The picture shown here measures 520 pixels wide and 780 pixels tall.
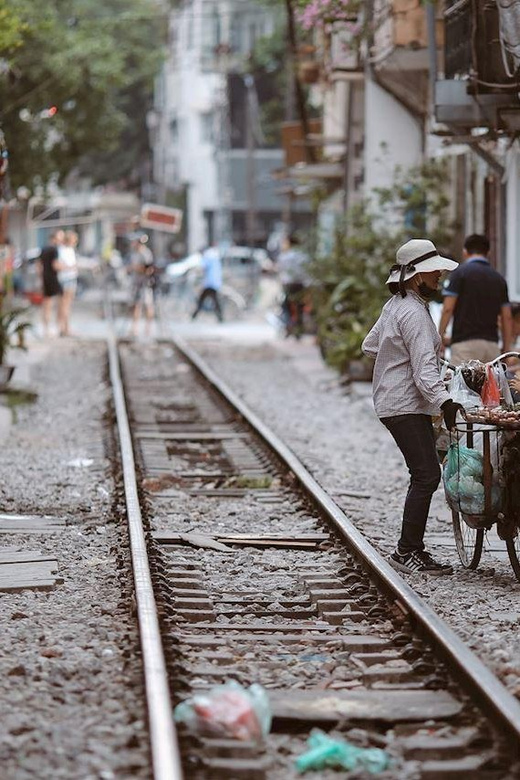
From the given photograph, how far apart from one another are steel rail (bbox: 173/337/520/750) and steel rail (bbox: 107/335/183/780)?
127 cm

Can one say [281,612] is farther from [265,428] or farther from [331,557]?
[265,428]

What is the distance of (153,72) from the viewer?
251 feet

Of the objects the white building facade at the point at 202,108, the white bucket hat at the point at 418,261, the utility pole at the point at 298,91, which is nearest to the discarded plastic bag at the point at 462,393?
the white bucket hat at the point at 418,261

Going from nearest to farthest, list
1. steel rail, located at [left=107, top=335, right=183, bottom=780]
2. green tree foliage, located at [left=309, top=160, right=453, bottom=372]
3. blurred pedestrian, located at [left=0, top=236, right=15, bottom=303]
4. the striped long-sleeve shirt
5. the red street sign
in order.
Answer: steel rail, located at [left=107, top=335, right=183, bottom=780] → the striped long-sleeve shirt → green tree foliage, located at [left=309, top=160, right=453, bottom=372] → blurred pedestrian, located at [left=0, top=236, right=15, bottom=303] → the red street sign

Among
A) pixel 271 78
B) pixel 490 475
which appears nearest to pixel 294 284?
pixel 490 475

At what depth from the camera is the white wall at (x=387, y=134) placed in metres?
28.7

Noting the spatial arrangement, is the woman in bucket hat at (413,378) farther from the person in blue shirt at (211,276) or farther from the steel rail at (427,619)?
the person in blue shirt at (211,276)

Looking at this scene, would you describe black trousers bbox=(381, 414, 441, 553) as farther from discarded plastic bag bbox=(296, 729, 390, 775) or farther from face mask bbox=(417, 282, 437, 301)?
discarded plastic bag bbox=(296, 729, 390, 775)

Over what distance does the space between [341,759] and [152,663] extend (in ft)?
4.34

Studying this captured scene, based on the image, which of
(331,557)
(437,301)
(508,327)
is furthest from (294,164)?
(331,557)

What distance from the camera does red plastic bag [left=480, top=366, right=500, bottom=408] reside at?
973 cm

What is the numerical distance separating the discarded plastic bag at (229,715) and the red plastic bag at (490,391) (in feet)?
11.9

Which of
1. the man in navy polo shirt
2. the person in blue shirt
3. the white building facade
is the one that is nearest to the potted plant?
the man in navy polo shirt

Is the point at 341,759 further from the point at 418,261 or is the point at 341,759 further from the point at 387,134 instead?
the point at 387,134
